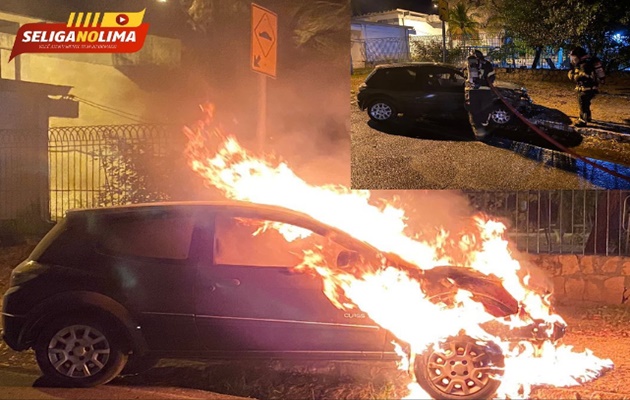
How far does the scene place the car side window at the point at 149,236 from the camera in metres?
5.34

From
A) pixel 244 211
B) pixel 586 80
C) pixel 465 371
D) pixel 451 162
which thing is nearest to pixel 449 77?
pixel 451 162

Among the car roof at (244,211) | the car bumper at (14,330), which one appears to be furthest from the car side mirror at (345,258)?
the car bumper at (14,330)

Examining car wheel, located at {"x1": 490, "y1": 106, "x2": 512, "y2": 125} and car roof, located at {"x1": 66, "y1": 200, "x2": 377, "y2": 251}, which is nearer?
car roof, located at {"x1": 66, "y1": 200, "x2": 377, "y2": 251}

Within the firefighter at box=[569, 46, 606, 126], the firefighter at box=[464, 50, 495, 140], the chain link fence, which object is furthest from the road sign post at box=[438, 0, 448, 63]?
the chain link fence

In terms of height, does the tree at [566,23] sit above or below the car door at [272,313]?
above

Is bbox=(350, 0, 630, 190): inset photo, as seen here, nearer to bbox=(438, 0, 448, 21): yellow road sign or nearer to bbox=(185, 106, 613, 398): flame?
bbox=(438, 0, 448, 21): yellow road sign

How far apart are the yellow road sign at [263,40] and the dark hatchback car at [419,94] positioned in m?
2.40

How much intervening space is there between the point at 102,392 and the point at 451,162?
6.51 m

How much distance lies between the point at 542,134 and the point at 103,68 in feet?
32.8

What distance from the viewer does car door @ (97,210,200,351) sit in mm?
5203

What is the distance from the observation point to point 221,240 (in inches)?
211

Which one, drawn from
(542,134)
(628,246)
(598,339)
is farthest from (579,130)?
(598,339)

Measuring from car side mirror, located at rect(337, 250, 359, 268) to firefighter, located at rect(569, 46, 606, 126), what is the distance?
6.21 meters

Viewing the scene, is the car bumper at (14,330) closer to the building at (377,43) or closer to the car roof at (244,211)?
the car roof at (244,211)
